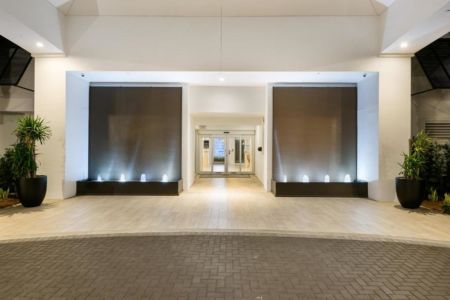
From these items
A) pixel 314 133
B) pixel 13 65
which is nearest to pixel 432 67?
A: pixel 314 133

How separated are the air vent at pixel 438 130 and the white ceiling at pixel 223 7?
11.6ft

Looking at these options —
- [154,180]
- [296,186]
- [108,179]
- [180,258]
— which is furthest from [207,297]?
[108,179]

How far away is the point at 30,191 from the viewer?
5.99 meters

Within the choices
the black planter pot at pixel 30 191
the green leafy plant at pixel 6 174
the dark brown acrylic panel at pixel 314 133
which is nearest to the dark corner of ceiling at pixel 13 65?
the green leafy plant at pixel 6 174

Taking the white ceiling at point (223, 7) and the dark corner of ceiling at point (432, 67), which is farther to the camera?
the dark corner of ceiling at point (432, 67)

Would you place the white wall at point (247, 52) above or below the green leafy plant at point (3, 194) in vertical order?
above

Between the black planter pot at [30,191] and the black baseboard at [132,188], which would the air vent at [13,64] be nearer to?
the black planter pot at [30,191]

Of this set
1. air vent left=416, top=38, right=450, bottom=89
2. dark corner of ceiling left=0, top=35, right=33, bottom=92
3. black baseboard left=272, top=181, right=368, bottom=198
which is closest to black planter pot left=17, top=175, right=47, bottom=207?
dark corner of ceiling left=0, top=35, right=33, bottom=92

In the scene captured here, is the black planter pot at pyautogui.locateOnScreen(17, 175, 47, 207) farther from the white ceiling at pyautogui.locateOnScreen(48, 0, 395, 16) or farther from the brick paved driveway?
the white ceiling at pyautogui.locateOnScreen(48, 0, 395, 16)

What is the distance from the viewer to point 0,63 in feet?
25.0

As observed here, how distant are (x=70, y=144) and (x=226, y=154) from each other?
8.02m

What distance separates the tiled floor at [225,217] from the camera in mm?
4488

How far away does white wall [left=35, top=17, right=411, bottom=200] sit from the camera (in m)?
6.97

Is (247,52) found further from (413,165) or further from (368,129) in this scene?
(413,165)
